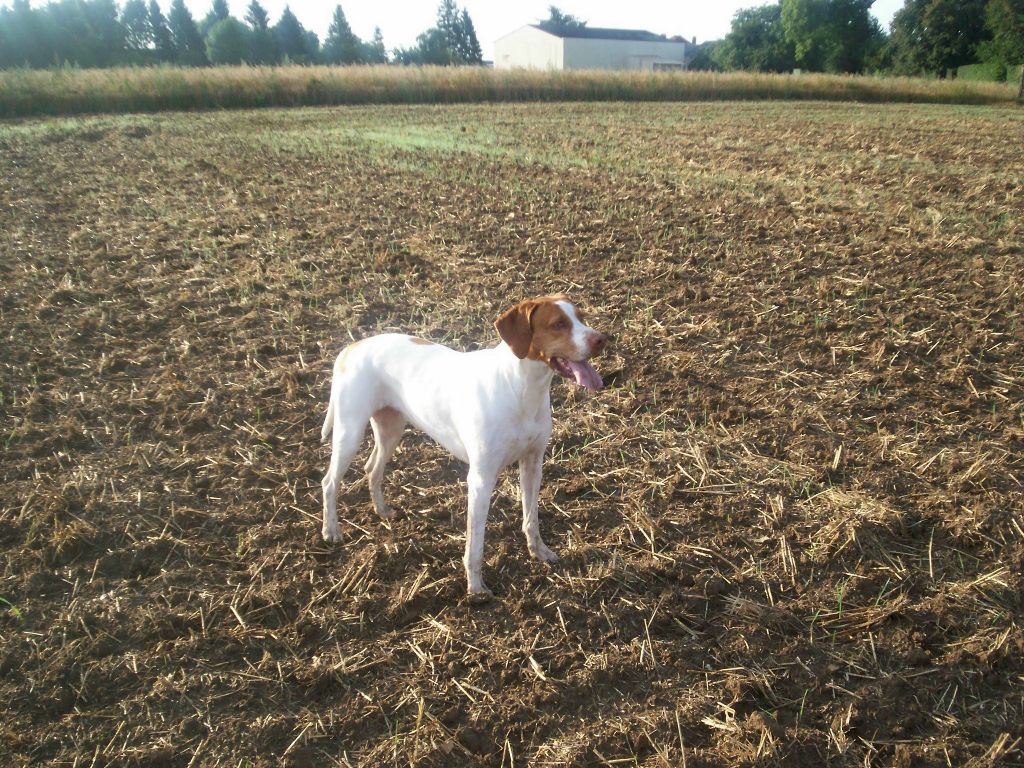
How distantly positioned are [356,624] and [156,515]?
1.76 meters

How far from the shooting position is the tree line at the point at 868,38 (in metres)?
44.9

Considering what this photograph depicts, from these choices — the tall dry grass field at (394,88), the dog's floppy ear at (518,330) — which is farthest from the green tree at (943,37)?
the dog's floppy ear at (518,330)

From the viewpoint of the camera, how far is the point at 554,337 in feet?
11.5

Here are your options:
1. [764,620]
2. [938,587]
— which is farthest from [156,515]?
[938,587]

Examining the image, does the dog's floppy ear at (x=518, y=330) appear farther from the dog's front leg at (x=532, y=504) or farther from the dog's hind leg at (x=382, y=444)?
the dog's hind leg at (x=382, y=444)

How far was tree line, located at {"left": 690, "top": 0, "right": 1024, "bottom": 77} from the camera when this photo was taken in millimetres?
44909

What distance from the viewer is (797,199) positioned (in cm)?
1110

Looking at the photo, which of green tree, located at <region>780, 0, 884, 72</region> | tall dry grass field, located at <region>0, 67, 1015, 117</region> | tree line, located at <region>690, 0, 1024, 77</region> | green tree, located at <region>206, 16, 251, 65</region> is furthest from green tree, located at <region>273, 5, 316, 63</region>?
tall dry grass field, located at <region>0, 67, 1015, 117</region>

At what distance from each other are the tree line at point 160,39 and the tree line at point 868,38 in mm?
28884

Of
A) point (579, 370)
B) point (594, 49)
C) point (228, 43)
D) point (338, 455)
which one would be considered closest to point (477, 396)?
point (579, 370)

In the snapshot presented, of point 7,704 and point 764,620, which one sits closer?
point 7,704

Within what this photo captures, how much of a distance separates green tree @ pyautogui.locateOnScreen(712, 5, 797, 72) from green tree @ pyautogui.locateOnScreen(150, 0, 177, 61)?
171ft

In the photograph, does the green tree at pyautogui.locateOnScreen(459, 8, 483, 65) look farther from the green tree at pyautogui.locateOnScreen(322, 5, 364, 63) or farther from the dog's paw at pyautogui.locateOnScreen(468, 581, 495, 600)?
the dog's paw at pyautogui.locateOnScreen(468, 581, 495, 600)

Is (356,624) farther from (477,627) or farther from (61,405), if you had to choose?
(61,405)
